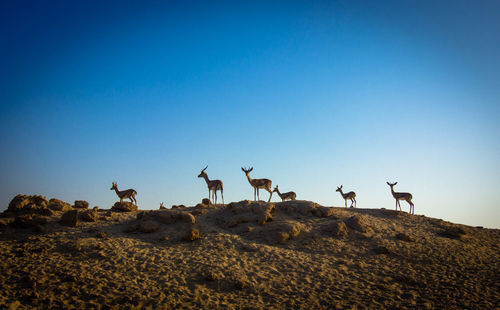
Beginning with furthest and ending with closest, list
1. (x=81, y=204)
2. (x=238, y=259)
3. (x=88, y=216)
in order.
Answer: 1. (x=81, y=204)
2. (x=88, y=216)
3. (x=238, y=259)

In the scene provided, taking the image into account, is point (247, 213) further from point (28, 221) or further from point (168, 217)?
point (28, 221)

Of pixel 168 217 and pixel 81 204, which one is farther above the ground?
pixel 81 204

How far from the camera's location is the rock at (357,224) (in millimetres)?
19859

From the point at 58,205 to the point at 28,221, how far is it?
338 centimetres

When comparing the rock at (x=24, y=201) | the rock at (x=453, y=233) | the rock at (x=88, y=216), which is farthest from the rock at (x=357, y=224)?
the rock at (x=24, y=201)

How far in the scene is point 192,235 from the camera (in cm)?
1756

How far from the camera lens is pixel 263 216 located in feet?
65.8

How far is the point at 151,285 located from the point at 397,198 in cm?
2477

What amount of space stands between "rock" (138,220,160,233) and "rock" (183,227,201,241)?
2423 mm

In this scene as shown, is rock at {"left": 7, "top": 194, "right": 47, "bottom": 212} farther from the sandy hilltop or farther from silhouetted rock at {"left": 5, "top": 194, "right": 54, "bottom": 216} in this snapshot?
the sandy hilltop

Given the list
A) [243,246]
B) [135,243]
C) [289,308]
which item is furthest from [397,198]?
[135,243]

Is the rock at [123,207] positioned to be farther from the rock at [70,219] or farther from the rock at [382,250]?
the rock at [382,250]

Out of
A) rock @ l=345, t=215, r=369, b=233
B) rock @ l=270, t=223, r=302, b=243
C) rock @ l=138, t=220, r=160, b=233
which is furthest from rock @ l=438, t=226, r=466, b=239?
rock @ l=138, t=220, r=160, b=233

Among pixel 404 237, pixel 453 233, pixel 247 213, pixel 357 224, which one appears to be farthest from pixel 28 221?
pixel 453 233
